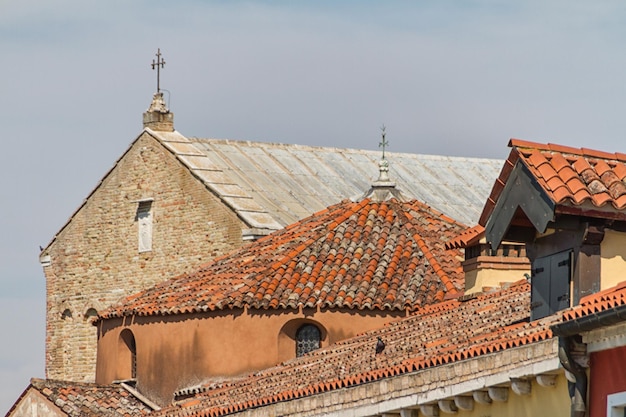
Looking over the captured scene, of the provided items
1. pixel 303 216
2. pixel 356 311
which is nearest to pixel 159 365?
pixel 356 311

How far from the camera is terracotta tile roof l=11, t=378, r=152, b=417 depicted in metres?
38.5

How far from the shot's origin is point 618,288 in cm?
2331

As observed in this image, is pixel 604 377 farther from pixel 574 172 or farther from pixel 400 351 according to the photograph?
pixel 400 351

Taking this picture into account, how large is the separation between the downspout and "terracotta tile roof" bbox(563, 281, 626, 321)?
27 centimetres

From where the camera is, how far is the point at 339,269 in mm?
38344

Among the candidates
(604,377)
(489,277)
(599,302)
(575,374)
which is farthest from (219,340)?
(604,377)

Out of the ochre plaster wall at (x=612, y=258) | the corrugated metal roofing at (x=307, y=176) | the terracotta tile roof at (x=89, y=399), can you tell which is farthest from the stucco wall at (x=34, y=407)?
the ochre plaster wall at (x=612, y=258)

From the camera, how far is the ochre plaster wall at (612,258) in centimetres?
2466

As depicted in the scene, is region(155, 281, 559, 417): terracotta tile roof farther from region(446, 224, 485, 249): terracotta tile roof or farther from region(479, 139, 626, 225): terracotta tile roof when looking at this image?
region(479, 139, 626, 225): terracotta tile roof

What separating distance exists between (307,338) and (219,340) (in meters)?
1.54

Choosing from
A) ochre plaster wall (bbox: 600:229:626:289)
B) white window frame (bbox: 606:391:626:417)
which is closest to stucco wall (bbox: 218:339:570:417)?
white window frame (bbox: 606:391:626:417)

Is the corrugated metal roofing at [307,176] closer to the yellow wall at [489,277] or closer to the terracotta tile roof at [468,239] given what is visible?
the terracotta tile roof at [468,239]

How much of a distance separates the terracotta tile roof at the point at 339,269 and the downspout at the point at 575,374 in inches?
590

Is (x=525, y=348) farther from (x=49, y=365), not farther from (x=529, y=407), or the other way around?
(x=49, y=365)
